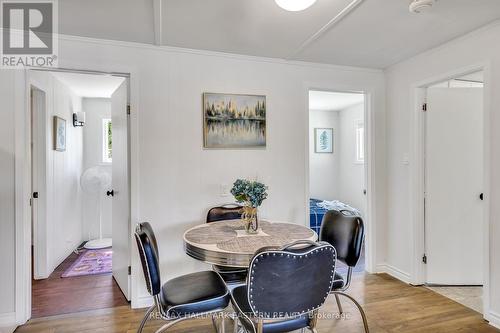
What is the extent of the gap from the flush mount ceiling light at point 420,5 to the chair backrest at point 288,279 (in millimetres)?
1693

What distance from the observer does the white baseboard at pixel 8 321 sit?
2225 millimetres

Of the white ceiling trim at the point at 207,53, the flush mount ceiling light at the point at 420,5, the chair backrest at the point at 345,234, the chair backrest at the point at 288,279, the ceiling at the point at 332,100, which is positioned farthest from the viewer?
the ceiling at the point at 332,100

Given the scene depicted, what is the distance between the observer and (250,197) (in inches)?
81.7

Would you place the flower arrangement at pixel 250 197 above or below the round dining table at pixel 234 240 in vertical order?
above

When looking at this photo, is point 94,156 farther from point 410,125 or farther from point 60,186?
point 410,125

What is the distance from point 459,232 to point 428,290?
0.67 meters

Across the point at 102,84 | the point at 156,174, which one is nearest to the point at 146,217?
the point at 156,174

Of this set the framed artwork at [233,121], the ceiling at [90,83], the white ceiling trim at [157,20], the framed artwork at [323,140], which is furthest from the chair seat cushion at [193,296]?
the framed artwork at [323,140]

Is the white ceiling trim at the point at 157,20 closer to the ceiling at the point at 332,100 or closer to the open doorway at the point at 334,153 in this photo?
the ceiling at the point at 332,100

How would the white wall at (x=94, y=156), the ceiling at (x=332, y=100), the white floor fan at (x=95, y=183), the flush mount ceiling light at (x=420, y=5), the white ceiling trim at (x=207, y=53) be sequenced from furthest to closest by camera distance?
1. the ceiling at (x=332, y=100)
2. the white wall at (x=94, y=156)
3. the white floor fan at (x=95, y=183)
4. the white ceiling trim at (x=207, y=53)
5. the flush mount ceiling light at (x=420, y=5)

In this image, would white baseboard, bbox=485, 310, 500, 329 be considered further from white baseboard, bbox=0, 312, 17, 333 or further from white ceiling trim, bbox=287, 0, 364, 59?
white baseboard, bbox=0, 312, 17, 333

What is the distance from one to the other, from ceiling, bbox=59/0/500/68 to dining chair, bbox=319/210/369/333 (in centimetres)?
153

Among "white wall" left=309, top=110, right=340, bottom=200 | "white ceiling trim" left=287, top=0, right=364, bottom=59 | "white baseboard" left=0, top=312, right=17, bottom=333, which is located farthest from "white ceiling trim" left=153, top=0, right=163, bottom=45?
"white wall" left=309, top=110, right=340, bottom=200

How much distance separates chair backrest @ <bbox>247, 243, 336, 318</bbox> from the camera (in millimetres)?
1357
